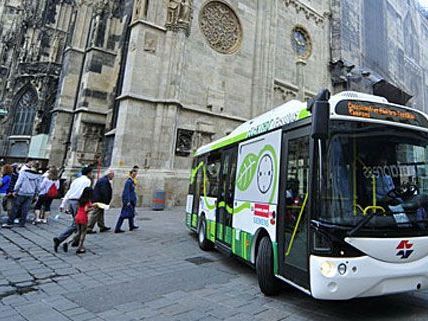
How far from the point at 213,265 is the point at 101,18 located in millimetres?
18085

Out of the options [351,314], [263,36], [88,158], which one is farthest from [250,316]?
[263,36]

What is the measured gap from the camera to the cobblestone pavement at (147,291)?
324cm

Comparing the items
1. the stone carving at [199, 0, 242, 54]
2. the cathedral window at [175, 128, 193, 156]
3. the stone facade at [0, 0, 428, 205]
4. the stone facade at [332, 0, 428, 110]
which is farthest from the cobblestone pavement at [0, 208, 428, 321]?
the stone facade at [332, 0, 428, 110]

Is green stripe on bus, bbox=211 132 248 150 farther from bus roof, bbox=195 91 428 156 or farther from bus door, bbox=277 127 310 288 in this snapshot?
bus door, bbox=277 127 310 288

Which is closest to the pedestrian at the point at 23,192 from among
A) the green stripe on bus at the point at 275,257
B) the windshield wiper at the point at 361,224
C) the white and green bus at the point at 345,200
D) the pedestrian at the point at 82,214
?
the pedestrian at the point at 82,214

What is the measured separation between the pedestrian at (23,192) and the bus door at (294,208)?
7.08 meters

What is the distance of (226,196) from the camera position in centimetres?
559

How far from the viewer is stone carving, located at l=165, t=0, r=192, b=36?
1475 cm

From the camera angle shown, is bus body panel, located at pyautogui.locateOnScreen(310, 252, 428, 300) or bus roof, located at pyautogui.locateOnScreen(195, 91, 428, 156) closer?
bus body panel, located at pyautogui.locateOnScreen(310, 252, 428, 300)

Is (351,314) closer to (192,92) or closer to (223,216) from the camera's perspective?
(223,216)

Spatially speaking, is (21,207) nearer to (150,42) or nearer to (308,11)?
(150,42)

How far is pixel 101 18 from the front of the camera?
18.0 m

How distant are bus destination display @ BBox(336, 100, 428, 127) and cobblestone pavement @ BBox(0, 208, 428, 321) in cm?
227

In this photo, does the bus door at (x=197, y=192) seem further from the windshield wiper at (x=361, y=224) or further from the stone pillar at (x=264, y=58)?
the stone pillar at (x=264, y=58)
